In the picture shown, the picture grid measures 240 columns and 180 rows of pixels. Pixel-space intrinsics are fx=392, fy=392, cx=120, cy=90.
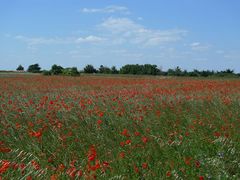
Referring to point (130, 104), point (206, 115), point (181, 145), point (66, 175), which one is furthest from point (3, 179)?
point (130, 104)

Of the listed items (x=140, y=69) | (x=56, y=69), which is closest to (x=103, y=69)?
(x=140, y=69)

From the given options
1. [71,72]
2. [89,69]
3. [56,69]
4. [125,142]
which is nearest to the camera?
[125,142]

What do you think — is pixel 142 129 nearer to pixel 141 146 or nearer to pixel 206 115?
pixel 141 146

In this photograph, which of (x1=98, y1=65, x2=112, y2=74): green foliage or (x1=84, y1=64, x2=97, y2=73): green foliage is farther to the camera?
(x1=98, y1=65, x2=112, y2=74): green foliage

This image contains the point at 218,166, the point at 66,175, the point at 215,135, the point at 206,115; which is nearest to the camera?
the point at 66,175

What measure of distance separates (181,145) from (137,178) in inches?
60.3

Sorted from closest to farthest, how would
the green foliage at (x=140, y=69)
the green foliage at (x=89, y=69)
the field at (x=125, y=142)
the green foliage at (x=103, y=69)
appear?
the field at (x=125, y=142) → the green foliage at (x=89, y=69) → the green foliage at (x=103, y=69) → the green foliage at (x=140, y=69)

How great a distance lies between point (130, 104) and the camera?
952cm

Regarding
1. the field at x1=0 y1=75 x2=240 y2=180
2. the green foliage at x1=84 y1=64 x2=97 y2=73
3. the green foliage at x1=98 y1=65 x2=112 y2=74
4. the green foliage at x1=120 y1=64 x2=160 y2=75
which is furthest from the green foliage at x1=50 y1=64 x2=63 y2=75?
the field at x1=0 y1=75 x2=240 y2=180

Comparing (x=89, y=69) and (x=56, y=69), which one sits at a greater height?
(x=56, y=69)

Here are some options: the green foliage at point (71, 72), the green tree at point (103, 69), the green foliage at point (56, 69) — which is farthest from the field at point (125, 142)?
the green tree at point (103, 69)

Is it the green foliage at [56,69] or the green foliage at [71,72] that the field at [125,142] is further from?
the green foliage at [56,69]

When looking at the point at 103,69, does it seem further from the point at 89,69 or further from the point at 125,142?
the point at 125,142

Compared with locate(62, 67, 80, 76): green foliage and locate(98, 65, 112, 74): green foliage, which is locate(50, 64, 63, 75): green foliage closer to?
locate(62, 67, 80, 76): green foliage
